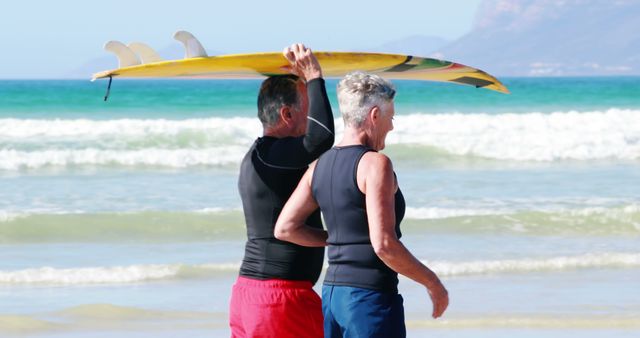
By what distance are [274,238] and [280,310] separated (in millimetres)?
251

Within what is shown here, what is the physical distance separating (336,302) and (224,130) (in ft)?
60.6

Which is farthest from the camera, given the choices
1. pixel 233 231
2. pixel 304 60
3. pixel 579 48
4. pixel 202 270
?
pixel 579 48

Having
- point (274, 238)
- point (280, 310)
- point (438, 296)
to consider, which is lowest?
point (280, 310)

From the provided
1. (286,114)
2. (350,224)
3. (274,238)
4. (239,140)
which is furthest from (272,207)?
(239,140)

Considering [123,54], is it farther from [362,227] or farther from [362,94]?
[362,227]

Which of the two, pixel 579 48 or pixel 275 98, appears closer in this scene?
pixel 275 98

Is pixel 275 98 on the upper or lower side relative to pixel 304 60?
lower

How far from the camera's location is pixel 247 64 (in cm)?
399

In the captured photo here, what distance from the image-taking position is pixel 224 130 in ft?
71.6

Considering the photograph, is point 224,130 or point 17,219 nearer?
point 17,219

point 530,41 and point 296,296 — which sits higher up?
point 530,41

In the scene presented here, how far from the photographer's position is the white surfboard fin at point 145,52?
397cm

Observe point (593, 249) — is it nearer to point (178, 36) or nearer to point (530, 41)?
point (178, 36)

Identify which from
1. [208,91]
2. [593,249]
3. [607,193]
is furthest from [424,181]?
[208,91]
